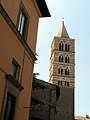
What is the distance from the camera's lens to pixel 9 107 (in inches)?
436

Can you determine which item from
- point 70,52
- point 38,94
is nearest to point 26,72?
point 38,94

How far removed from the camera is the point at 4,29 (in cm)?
1077

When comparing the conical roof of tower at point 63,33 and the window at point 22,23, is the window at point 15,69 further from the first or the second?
the conical roof of tower at point 63,33

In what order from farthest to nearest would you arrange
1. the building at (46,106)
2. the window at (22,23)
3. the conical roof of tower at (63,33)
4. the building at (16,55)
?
1. the conical roof of tower at (63,33)
2. the building at (46,106)
3. the window at (22,23)
4. the building at (16,55)

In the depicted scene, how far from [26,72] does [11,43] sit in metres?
2.02

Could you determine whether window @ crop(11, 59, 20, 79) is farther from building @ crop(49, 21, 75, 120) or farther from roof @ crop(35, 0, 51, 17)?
building @ crop(49, 21, 75, 120)

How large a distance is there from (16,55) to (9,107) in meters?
2.06

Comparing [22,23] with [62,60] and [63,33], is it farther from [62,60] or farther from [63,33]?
[63,33]

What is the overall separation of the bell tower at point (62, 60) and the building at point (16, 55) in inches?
2857

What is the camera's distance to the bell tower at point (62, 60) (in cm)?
8788

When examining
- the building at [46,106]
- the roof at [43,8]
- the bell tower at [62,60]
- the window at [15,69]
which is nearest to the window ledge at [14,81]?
the window at [15,69]

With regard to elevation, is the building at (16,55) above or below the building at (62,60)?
below

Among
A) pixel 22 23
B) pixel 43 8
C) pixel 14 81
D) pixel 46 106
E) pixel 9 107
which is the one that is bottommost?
pixel 9 107

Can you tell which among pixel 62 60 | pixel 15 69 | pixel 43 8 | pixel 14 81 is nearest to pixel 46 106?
pixel 43 8
